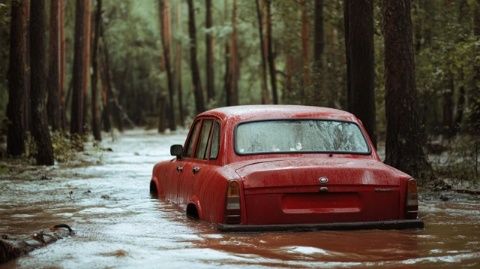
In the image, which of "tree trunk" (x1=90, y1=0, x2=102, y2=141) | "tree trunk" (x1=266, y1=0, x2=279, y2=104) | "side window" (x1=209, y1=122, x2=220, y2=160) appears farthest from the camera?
"tree trunk" (x1=266, y1=0, x2=279, y2=104)

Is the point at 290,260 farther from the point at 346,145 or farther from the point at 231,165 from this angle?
the point at 346,145

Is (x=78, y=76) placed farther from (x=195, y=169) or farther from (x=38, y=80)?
(x=195, y=169)

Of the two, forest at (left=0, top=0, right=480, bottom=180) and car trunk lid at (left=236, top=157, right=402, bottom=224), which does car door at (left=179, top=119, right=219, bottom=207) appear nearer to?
car trunk lid at (left=236, top=157, right=402, bottom=224)

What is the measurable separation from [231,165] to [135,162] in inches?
506

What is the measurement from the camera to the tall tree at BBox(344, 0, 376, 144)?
13.5 m

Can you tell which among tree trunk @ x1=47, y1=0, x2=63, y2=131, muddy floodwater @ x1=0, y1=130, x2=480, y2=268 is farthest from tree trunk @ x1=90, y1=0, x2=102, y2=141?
muddy floodwater @ x1=0, y1=130, x2=480, y2=268

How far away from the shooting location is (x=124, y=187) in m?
13.0

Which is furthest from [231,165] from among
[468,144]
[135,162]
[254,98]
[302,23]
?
[254,98]

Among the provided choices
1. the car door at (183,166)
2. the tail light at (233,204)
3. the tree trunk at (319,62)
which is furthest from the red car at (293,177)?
the tree trunk at (319,62)

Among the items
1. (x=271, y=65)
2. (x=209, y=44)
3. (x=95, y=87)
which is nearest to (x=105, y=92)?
(x=209, y=44)

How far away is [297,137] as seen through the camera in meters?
7.56

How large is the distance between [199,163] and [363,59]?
6400 millimetres

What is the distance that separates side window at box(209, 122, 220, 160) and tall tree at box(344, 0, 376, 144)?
610cm

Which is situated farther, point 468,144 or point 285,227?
point 468,144
